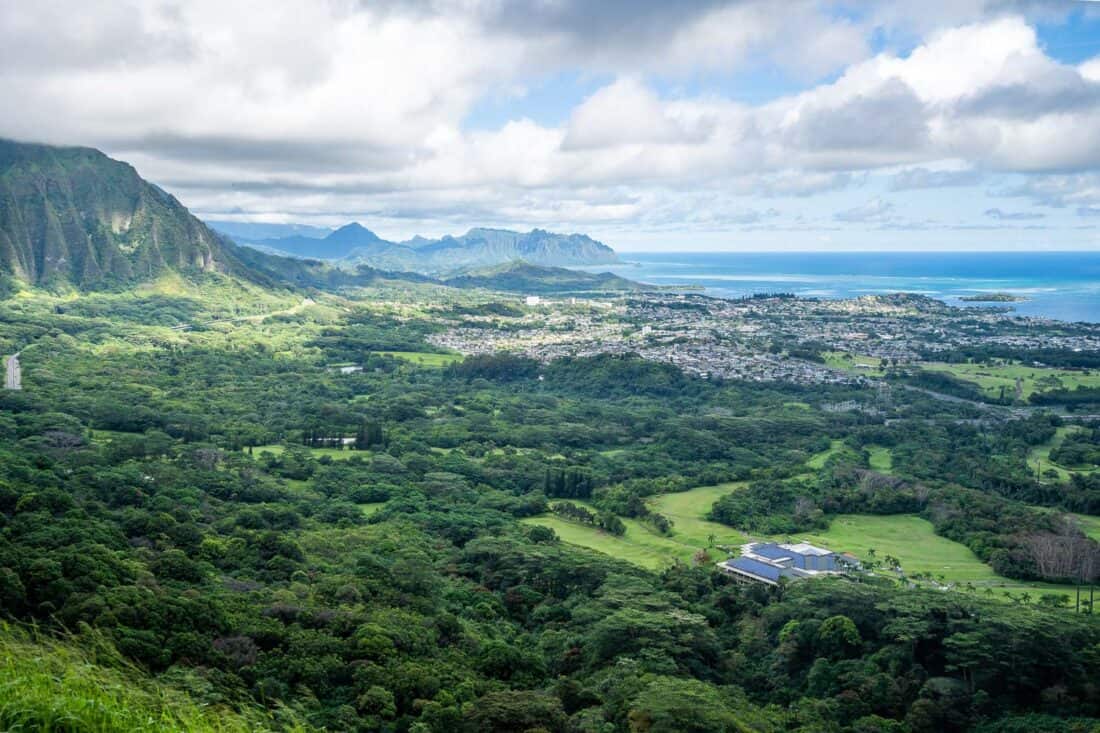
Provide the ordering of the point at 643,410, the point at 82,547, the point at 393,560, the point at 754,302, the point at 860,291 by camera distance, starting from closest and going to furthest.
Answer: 1. the point at 82,547
2. the point at 393,560
3. the point at 643,410
4. the point at 754,302
5. the point at 860,291

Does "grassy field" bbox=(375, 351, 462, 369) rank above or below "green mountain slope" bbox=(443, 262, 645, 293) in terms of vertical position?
below

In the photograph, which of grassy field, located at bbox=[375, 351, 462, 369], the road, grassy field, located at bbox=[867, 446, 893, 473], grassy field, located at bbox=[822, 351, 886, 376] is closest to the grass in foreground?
grassy field, located at bbox=[867, 446, 893, 473]

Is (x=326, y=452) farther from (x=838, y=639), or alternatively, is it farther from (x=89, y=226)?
(x=89, y=226)

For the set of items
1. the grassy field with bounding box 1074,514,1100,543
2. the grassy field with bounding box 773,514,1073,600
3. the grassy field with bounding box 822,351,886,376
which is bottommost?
the grassy field with bounding box 773,514,1073,600

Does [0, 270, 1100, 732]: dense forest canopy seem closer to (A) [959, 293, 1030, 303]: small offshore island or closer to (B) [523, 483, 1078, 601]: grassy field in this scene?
(B) [523, 483, 1078, 601]: grassy field

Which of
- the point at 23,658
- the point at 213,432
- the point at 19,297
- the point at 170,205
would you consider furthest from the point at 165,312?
the point at 23,658

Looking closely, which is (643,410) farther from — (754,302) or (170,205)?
(170,205)
